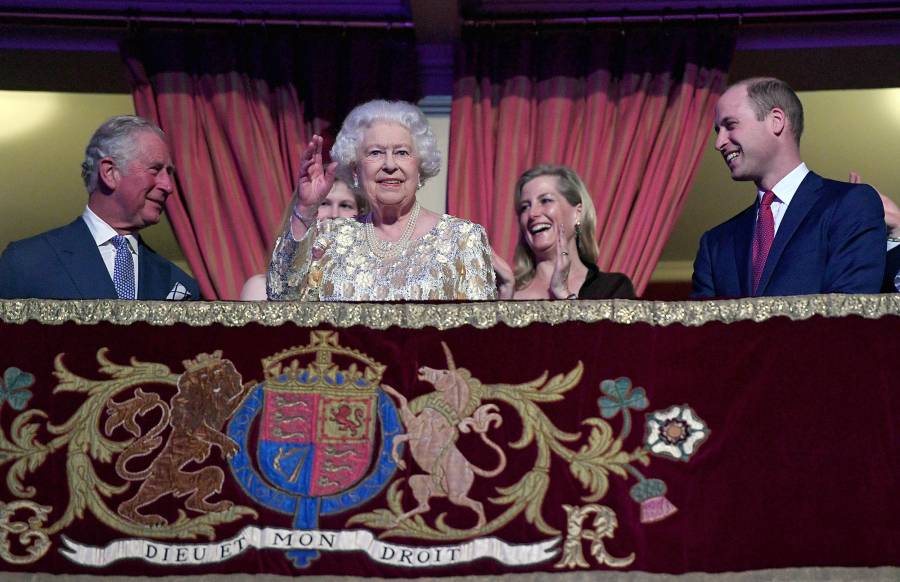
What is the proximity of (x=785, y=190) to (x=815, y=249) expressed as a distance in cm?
28

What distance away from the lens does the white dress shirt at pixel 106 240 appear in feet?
10.9

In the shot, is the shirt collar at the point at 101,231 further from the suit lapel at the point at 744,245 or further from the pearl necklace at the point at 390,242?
Answer: the suit lapel at the point at 744,245

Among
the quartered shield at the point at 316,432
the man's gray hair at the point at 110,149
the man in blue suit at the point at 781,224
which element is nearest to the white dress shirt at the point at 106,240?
the man's gray hair at the point at 110,149

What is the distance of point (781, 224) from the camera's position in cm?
306

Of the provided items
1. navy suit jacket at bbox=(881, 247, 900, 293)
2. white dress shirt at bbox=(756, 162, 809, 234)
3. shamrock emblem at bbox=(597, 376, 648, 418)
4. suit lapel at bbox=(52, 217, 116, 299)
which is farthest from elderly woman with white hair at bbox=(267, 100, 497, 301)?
navy suit jacket at bbox=(881, 247, 900, 293)

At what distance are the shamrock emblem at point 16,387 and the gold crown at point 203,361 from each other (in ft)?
1.13

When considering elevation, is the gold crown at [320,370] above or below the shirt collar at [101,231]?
below

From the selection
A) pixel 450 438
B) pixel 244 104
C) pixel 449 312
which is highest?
pixel 244 104

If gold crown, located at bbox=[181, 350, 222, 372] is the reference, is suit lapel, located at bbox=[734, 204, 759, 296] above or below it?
above

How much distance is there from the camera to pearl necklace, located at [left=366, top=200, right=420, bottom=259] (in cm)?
316

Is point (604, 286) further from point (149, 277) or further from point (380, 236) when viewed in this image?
point (149, 277)

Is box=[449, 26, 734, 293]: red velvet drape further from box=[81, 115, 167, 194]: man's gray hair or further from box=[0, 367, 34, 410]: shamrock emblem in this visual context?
box=[0, 367, 34, 410]: shamrock emblem

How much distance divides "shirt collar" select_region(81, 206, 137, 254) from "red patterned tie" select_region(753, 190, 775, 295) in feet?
5.72

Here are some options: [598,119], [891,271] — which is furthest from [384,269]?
[598,119]
